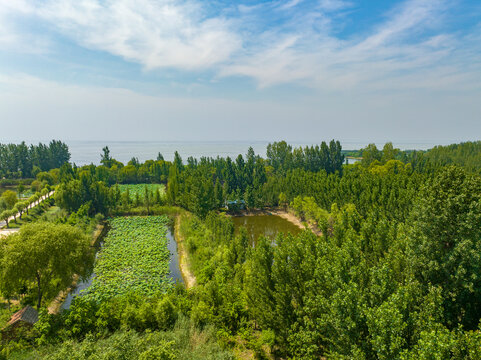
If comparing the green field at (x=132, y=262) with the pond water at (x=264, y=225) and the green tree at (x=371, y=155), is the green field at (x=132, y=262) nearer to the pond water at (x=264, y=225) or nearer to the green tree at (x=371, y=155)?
the pond water at (x=264, y=225)

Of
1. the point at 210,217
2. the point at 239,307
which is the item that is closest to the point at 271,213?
the point at 210,217

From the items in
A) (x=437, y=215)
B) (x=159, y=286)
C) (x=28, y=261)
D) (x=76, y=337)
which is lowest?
(x=159, y=286)

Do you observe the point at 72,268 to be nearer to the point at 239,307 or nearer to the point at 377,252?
the point at 239,307

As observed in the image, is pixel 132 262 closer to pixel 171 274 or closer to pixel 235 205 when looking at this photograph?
pixel 171 274

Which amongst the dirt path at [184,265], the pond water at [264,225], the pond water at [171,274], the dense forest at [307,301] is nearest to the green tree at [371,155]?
the pond water at [264,225]

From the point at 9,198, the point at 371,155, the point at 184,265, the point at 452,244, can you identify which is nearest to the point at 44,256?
the point at 184,265

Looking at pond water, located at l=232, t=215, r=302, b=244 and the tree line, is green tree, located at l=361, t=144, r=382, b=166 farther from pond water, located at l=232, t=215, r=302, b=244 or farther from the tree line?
the tree line

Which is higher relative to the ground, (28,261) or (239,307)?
(28,261)

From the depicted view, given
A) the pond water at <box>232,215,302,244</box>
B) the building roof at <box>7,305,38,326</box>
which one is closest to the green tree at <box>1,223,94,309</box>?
the building roof at <box>7,305,38,326</box>
